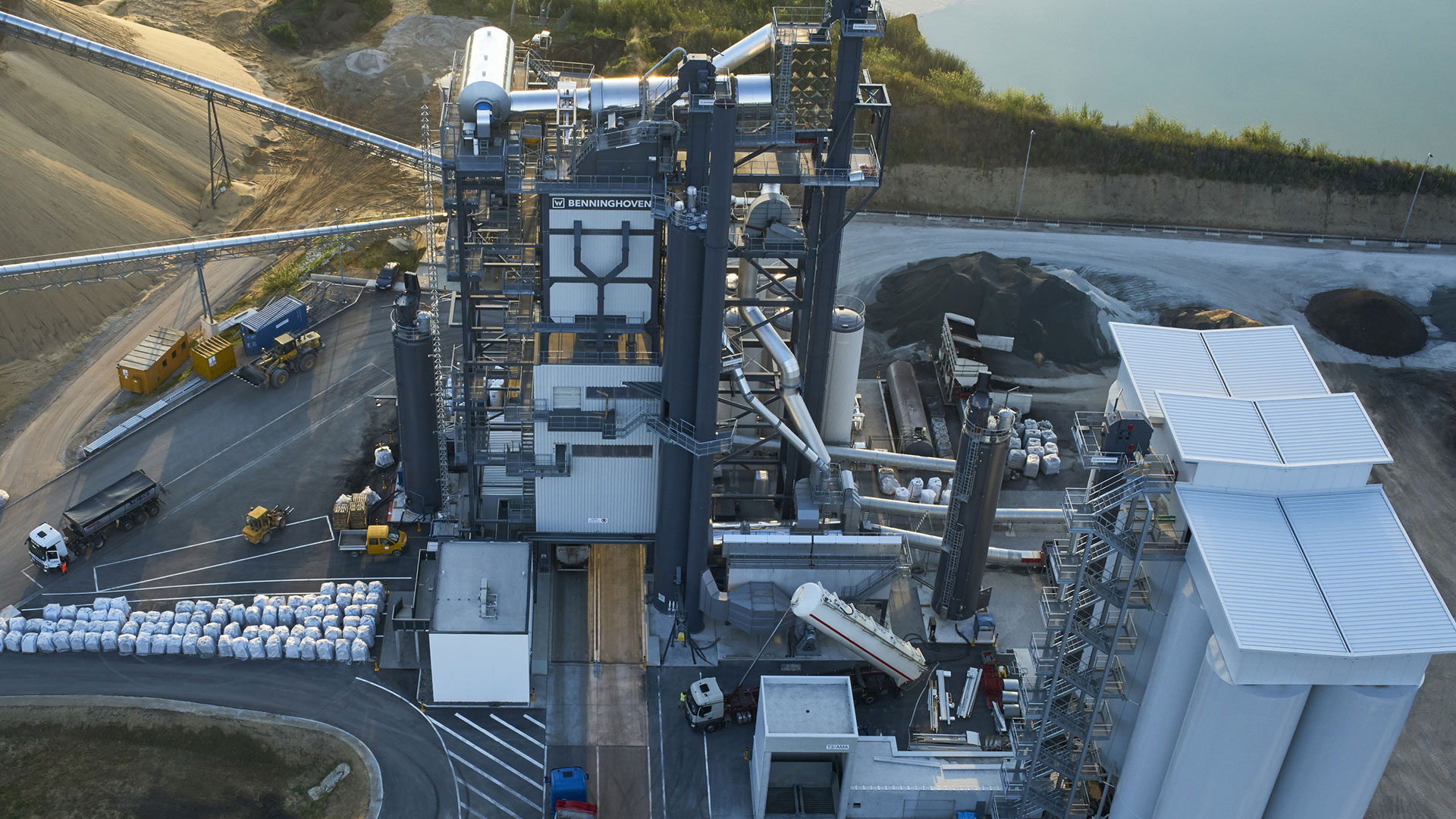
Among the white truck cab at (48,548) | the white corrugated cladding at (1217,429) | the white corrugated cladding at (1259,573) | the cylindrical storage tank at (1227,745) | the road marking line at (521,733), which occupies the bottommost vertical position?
the road marking line at (521,733)

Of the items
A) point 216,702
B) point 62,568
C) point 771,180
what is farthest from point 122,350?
point 771,180

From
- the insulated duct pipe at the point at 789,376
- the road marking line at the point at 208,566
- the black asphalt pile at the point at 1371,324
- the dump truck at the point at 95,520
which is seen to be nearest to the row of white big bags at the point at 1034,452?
the insulated duct pipe at the point at 789,376

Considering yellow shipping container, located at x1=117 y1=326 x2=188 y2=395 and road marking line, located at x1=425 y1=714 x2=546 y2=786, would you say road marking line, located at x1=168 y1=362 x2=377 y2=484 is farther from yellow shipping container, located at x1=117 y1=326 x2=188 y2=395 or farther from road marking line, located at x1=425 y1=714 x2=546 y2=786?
road marking line, located at x1=425 y1=714 x2=546 y2=786

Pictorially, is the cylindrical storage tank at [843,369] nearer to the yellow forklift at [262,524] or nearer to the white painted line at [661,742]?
the white painted line at [661,742]

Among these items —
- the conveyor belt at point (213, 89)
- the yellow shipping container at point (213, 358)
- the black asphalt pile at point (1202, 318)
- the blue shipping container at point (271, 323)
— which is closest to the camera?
the yellow shipping container at point (213, 358)

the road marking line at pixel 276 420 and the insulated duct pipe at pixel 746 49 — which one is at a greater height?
the insulated duct pipe at pixel 746 49

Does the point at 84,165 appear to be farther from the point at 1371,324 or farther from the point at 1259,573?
the point at 1371,324

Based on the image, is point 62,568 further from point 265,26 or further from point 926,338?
point 265,26

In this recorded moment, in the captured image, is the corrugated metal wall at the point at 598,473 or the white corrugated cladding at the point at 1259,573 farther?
the corrugated metal wall at the point at 598,473
